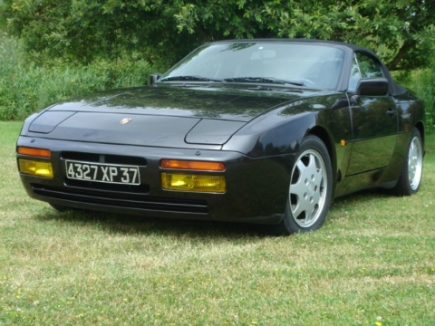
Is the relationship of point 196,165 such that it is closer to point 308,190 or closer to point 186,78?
point 308,190

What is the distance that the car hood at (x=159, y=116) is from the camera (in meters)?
4.84

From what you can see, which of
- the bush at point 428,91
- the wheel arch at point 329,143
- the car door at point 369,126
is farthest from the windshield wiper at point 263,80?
the bush at point 428,91

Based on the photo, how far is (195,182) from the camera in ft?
15.5

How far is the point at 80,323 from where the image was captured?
3.25 meters

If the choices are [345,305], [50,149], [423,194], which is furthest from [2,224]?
[423,194]

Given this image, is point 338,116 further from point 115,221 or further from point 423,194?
point 423,194

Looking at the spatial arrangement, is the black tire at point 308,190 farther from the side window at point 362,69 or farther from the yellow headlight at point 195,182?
the side window at point 362,69

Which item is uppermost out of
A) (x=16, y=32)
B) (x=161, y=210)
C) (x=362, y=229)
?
(x=161, y=210)

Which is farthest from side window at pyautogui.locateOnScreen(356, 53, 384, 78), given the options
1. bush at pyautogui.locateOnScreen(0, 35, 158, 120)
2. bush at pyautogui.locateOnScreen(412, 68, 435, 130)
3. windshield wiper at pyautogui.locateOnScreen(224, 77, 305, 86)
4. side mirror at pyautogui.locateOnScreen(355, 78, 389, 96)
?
bush at pyautogui.locateOnScreen(0, 35, 158, 120)

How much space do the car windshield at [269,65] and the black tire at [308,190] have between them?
2.39ft

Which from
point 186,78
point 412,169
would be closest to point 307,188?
point 186,78

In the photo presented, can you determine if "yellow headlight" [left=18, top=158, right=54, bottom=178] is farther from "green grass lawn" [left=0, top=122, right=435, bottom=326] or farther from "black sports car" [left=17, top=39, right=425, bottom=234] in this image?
"green grass lawn" [left=0, top=122, right=435, bottom=326]

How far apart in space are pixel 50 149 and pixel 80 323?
2.01 meters

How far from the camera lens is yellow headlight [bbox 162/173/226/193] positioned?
4.71 m
